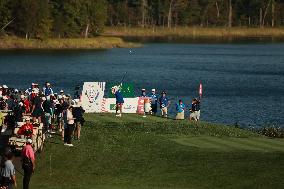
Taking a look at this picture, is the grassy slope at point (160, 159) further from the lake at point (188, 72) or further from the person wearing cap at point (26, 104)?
the lake at point (188, 72)

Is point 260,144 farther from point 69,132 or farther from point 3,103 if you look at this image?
point 3,103

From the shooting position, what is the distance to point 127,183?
94.9ft

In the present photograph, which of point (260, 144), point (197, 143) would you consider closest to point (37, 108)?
point (197, 143)

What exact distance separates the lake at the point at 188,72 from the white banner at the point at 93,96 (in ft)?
46.1

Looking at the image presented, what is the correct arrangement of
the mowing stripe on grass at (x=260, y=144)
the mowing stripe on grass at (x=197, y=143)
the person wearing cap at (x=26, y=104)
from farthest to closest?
the person wearing cap at (x=26, y=104) → the mowing stripe on grass at (x=197, y=143) → the mowing stripe on grass at (x=260, y=144)

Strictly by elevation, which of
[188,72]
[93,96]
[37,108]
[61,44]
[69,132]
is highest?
[37,108]

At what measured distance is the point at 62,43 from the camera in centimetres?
16538

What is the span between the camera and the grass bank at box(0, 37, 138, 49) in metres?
157

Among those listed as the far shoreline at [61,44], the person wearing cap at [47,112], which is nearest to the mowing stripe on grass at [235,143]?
the person wearing cap at [47,112]

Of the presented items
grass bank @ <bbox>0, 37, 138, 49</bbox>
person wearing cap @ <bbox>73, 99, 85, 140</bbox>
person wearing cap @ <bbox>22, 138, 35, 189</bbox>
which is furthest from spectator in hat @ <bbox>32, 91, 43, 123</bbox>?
grass bank @ <bbox>0, 37, 138, 49</bbox>

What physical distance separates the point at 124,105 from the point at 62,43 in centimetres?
11747

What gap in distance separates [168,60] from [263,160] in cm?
11034

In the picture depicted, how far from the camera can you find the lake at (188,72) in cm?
7219

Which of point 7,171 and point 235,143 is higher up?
point 7,171
